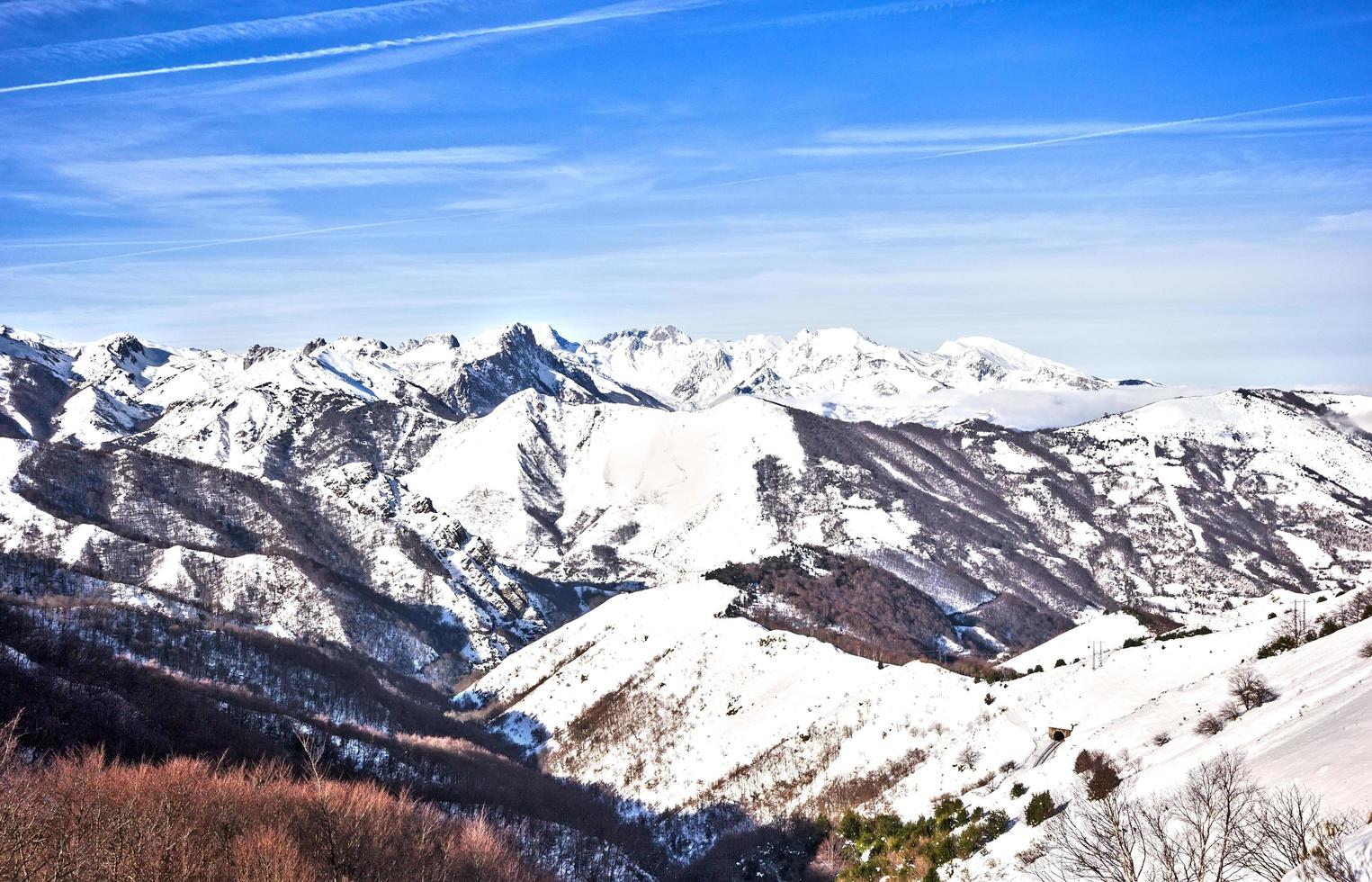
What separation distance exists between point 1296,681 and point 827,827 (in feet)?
150

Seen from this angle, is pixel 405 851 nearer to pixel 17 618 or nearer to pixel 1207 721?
pixel 1207 721

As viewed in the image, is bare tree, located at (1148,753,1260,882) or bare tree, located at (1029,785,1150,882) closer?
bare tree, located at (1148,753,1260,882)

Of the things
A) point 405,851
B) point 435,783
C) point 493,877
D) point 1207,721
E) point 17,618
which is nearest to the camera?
point 1207,721

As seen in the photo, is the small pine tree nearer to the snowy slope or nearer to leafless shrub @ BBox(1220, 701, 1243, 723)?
the snowy slope

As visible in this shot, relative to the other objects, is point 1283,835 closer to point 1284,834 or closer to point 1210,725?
point 1284,834

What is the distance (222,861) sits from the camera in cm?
5012

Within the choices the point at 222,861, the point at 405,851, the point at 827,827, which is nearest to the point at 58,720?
the point at 405,851

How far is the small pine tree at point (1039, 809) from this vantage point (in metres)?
57.3

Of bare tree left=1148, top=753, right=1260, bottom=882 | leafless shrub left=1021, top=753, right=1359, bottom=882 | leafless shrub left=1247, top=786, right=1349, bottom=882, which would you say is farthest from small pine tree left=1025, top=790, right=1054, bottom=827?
leafless shrub left=1247, top=786, right=1349, bottom=882

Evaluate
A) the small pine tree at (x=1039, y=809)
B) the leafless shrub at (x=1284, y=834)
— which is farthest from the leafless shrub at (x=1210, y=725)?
the leafless shrub at (x=1284, y=834)

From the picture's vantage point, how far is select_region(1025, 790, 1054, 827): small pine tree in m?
57.3

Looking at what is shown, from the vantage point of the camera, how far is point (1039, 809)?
57938 millimetres

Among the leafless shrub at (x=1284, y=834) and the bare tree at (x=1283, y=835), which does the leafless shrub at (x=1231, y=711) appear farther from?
the leafless shrub at (x=1284, y=834)

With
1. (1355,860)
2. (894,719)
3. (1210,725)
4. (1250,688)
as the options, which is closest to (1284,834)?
(1355,860)
